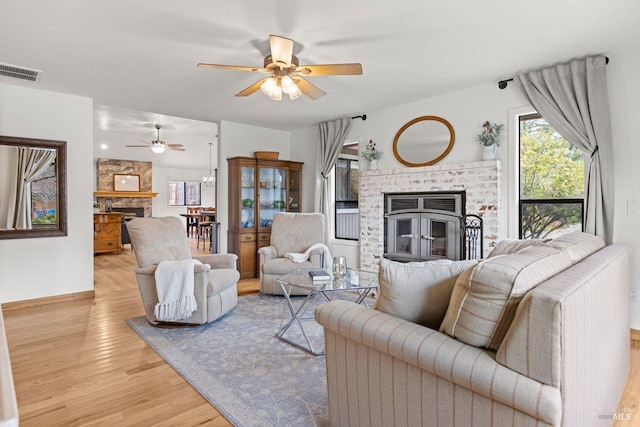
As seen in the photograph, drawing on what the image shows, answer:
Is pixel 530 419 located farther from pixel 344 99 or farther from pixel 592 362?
pixel 344 99

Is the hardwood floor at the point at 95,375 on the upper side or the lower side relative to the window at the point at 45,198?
lower

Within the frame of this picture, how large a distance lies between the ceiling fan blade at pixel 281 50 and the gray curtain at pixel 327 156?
2657 millimetres

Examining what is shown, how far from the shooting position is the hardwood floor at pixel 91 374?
6.70ft

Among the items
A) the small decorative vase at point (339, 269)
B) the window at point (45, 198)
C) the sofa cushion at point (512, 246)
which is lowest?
the small decorative vase at point (339, 269)

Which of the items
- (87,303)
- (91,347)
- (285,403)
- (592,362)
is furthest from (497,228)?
(87,303)

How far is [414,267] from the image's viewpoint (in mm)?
1680

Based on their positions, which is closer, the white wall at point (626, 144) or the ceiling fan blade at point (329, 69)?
the ceiling fan blade at point (329, 69)

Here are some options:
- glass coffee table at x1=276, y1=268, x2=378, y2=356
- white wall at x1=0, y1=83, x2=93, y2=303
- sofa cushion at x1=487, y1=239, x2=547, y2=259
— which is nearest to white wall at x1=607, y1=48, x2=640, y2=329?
sofa cushion at x1=487, y1=239, x2=547, y2=259

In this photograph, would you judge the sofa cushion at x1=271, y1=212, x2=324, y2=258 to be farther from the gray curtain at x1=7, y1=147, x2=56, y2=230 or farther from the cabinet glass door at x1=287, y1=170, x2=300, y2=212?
the gray curtain at x1=7, y1=147, x2=56, y2=230

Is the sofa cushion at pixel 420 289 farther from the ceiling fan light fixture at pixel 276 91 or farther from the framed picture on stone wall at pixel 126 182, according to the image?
the framed picture on stone wall at pixel 126 182

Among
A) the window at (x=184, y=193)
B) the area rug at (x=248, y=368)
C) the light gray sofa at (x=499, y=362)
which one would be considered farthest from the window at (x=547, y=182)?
the window at (x=184, y=193)

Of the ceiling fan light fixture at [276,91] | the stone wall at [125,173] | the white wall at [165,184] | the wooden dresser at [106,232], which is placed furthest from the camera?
the white wall at [165,184]

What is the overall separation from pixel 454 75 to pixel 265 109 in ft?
7.99

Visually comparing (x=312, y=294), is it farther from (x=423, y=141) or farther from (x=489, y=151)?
(x=423, y=141)
